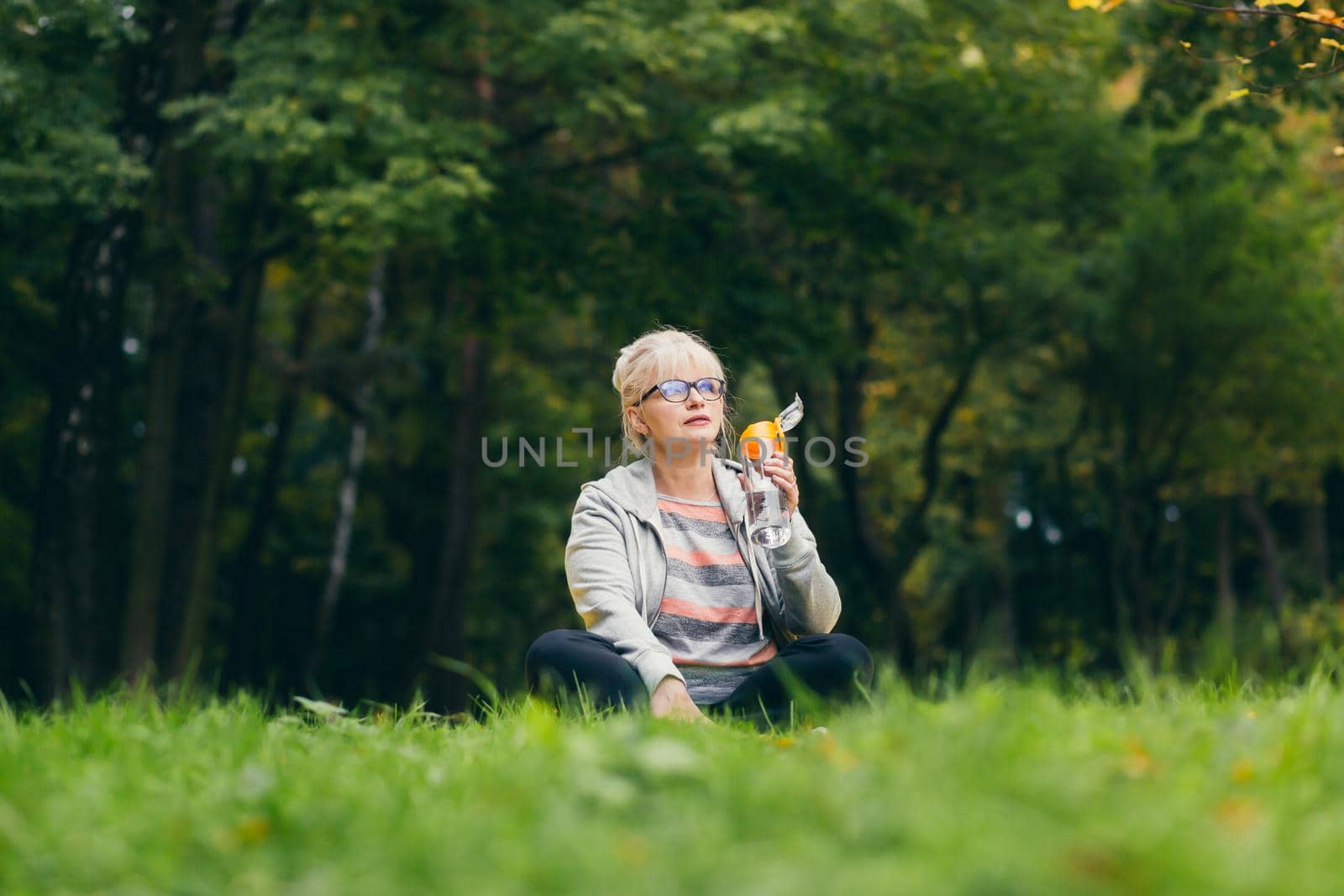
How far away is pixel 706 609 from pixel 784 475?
1.82ft

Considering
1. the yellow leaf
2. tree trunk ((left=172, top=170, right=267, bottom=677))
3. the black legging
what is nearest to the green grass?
the yellow leaf

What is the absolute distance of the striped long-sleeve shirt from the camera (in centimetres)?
487

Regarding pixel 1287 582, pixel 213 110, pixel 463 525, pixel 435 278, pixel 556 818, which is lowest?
pixel 1287 582

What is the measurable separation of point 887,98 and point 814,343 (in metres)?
2.32

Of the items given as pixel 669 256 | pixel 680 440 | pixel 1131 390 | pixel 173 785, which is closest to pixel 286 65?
pixel 669 256

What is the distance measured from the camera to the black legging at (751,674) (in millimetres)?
4520

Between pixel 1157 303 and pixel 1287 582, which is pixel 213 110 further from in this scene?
pixel 1287 582

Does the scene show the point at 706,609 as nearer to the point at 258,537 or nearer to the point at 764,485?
the point at 764,485

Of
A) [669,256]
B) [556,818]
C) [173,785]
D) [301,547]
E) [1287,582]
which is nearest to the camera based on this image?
[556,818]

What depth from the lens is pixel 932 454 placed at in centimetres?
1823

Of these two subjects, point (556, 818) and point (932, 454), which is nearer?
point (556, 818)

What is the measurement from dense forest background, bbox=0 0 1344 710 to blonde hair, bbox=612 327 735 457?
115 centimetres

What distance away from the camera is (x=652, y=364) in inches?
201

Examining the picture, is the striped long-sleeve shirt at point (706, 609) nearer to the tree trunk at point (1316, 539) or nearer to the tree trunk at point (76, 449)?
the tree trunk at point (76, 449)
